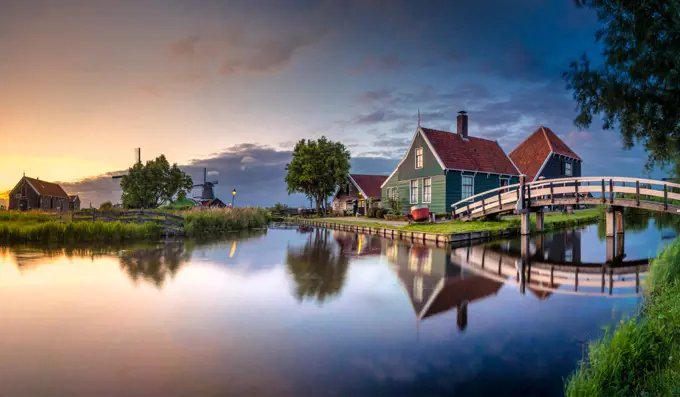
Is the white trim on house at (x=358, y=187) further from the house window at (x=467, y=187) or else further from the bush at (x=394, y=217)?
the house window at (x=467, y=187)

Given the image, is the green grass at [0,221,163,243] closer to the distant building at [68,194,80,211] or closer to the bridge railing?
the bridge railing

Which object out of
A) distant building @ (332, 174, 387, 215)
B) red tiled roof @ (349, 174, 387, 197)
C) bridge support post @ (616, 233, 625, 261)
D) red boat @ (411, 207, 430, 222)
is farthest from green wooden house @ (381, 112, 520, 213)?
bridge support post @ (616, 233, 625, 261)

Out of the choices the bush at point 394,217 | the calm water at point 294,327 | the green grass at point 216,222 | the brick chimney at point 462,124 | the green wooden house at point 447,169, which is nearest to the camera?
the calm water at point 294,327

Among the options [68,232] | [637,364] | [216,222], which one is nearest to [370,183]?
Result: [216,222]

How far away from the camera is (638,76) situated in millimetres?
10516

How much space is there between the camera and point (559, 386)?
16.0ft

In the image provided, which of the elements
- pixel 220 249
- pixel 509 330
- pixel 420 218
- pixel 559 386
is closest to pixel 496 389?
pixel 559 386

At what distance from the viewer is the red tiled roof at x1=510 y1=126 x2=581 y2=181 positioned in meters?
35.2

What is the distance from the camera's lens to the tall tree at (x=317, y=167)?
46375 millimetres

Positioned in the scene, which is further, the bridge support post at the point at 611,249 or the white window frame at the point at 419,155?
the white window frame at the point at 419,155

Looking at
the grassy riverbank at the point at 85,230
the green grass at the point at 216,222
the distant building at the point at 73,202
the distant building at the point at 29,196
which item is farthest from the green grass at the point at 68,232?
the distant building at the point at 73,202

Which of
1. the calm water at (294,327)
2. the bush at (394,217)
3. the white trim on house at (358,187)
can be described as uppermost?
the white trim on house at (358,187)

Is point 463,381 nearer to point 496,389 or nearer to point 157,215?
point 496,389

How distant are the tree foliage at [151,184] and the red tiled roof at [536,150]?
118 feet
